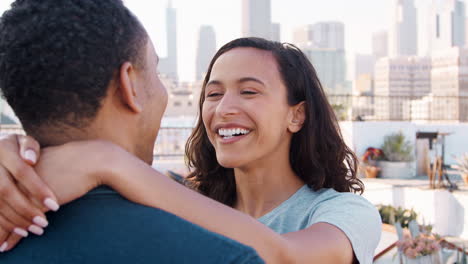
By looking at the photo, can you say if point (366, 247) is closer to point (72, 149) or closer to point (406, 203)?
A: point (72, 149)

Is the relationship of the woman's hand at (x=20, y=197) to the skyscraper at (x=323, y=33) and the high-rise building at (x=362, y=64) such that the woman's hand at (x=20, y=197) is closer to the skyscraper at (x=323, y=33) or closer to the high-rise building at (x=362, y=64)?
the skyscraper at (x=323, y=33)

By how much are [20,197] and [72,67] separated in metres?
0.27

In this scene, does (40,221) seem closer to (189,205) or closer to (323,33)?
(189,205)

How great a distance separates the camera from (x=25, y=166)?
91 centimetres

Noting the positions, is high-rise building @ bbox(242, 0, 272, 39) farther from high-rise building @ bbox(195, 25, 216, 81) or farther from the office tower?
the office tower

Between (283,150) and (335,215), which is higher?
(283,150)

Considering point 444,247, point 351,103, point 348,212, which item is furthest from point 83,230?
point 351,103

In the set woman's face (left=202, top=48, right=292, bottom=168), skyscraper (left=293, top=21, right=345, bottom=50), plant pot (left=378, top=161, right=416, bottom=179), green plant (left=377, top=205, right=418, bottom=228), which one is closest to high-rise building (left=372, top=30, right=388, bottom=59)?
skyscraper (left=293, top=21, right=345, bottom=50)

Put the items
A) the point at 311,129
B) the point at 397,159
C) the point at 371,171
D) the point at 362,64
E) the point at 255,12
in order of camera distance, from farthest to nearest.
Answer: the point at 362,64 < the point at 255,12 < the point at 397,159 < the point at 371,171 < the point at 311,129

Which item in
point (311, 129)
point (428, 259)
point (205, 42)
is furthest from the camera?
point (205, 42)

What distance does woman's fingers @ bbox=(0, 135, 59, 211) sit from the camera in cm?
88

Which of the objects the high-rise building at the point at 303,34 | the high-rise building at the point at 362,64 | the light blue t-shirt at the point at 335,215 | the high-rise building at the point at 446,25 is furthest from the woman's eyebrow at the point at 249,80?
the high-rise building at the point at 446,25

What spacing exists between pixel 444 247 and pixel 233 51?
11.3ft

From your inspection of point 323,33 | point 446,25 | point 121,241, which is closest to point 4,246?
point 121,241
